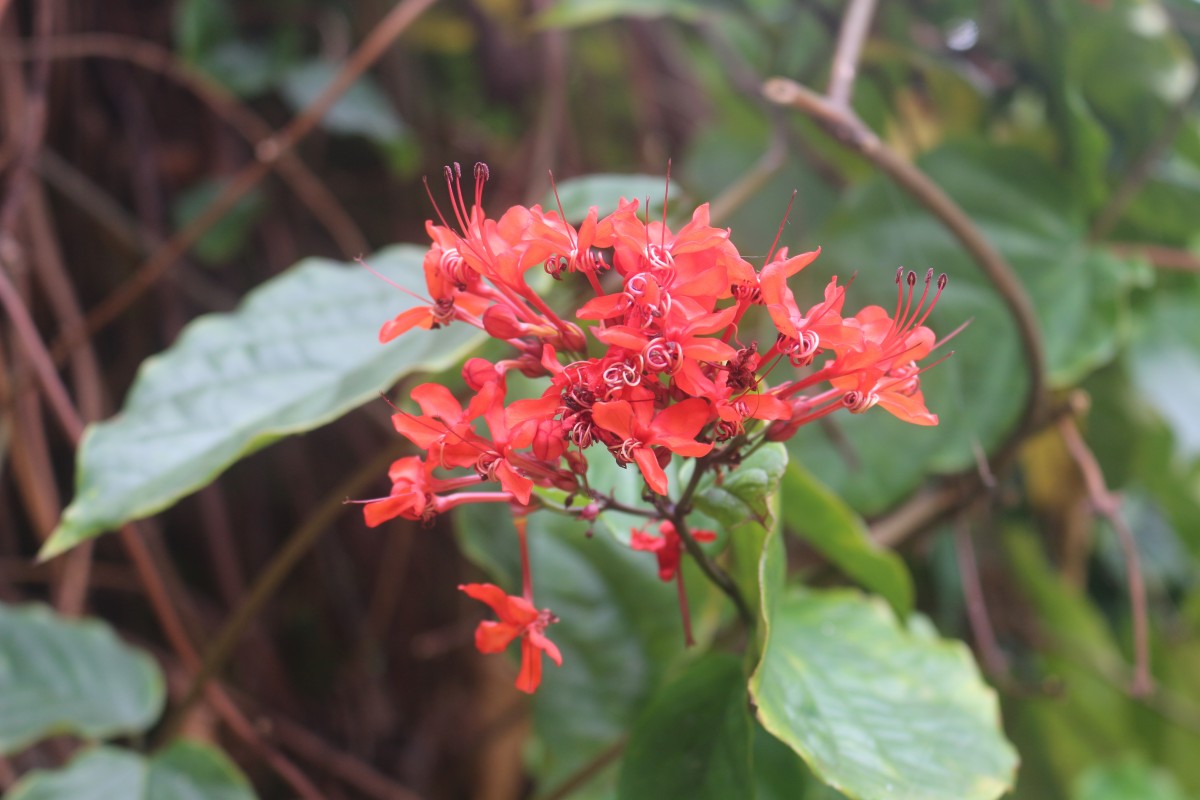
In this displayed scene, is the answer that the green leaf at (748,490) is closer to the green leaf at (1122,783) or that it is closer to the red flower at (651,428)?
the red flower at (651,428)

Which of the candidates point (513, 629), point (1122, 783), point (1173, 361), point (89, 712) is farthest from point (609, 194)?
point (1122, 783)

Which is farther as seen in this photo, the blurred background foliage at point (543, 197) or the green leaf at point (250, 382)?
the blurred background foliage at point (543, 197)

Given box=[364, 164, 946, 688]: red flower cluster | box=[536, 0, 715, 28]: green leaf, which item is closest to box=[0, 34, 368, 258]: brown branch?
box=[536, 0, 715, 28]: green leaf

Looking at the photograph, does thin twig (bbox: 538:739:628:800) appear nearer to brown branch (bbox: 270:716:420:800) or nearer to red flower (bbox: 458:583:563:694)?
red flower (bbox: 458:583:563:694)

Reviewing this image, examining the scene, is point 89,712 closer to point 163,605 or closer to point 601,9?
point 163,605

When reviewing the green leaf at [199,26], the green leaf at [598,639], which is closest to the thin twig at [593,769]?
the green leaf at [598,639]

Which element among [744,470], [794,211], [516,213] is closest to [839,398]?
[744,470]
